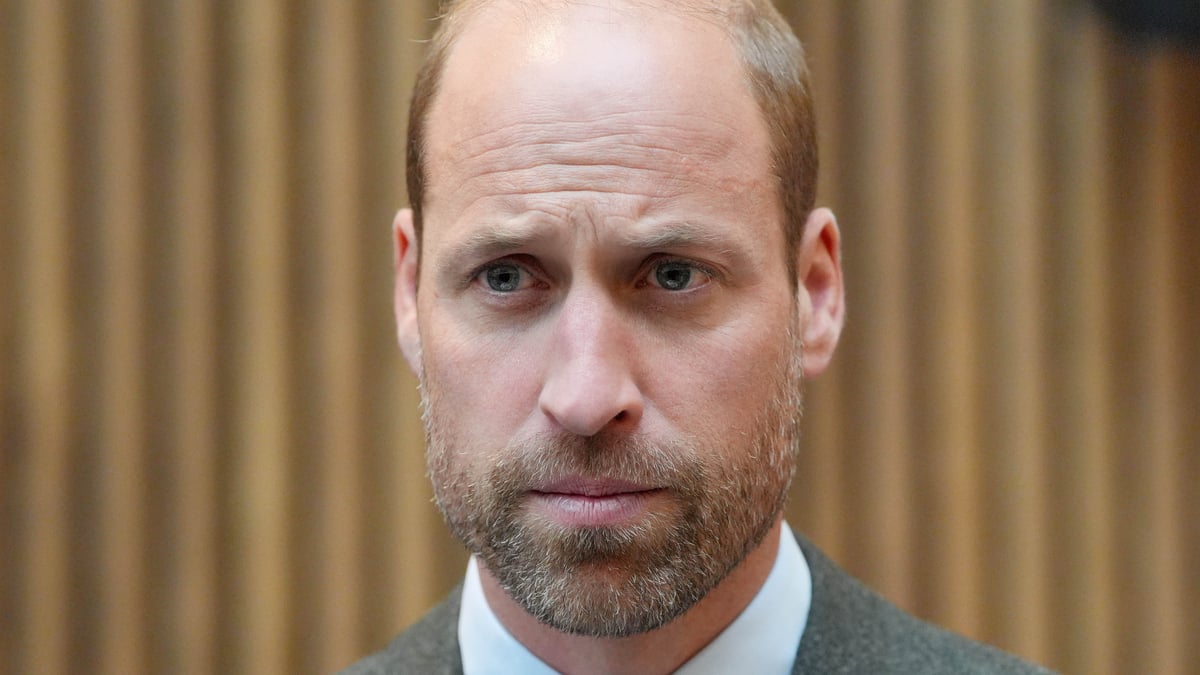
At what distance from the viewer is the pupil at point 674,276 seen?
1392 mm

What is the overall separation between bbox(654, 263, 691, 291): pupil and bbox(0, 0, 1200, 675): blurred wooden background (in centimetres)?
161

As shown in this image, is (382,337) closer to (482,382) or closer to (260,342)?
(260,342)

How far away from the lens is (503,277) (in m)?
1.43

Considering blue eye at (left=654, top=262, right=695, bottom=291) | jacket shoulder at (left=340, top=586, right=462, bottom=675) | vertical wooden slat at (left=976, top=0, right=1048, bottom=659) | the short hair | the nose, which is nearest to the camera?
the nose

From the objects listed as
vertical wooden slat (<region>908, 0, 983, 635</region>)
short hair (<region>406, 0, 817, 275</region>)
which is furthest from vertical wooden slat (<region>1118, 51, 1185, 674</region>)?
short hair (<region>406, 0, 817, 275</region>)

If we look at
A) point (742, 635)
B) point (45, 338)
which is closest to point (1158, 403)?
point (742, 635)

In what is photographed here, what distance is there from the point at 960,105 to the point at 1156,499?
1077 millimetres

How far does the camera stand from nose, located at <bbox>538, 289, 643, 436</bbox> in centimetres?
129

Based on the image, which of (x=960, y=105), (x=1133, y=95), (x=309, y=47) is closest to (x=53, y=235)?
(x=309, y=47)

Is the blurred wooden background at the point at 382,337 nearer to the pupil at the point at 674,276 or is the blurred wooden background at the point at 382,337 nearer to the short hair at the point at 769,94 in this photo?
the short hair at the point at 769,94

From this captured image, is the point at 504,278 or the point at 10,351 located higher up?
the point at 504,278

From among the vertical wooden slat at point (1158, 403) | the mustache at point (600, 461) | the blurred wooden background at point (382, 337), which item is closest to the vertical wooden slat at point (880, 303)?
the blurred wooden background at point (382, 337)

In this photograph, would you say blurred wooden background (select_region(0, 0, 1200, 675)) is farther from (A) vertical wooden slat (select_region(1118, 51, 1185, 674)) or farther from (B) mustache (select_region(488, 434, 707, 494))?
(B) mustache (select_region(488, 434, 707, 494))

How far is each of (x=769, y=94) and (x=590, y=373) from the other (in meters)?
0.45
